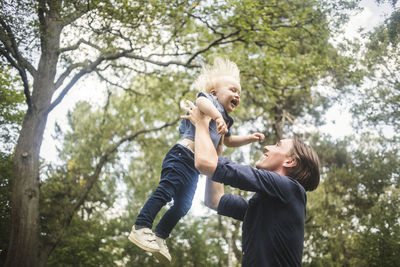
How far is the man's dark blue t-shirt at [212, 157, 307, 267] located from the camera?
1838 millimetres

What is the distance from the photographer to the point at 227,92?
2.79 meters

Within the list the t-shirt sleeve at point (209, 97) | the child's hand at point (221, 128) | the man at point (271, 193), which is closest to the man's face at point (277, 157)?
the man at point (271, 193)

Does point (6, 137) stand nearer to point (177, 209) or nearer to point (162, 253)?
point (177, 209)

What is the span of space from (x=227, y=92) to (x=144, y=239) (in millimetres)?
1225

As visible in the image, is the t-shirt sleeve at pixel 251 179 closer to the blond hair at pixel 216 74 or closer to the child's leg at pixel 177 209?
the child's leg at pixel 177 209

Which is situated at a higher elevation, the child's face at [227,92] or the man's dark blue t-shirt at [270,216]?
the child's face at [227,92]

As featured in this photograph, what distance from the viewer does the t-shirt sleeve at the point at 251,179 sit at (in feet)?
5.99

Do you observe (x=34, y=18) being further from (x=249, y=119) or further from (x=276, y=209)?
(x=249, y=119)

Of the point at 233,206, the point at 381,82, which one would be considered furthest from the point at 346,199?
the point at 233,206

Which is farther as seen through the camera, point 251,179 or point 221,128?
point 221,128

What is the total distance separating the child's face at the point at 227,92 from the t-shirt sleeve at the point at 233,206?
2.45ft

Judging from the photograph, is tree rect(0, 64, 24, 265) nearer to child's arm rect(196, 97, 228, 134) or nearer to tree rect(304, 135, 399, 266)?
child's arm rect(196, 97, 228, 134)

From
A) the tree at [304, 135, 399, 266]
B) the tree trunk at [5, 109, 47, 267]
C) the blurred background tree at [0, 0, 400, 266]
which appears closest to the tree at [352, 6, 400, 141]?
the blurred background tree at [0, 0, 400, 266]

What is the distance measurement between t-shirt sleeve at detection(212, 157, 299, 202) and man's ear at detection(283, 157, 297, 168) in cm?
24
